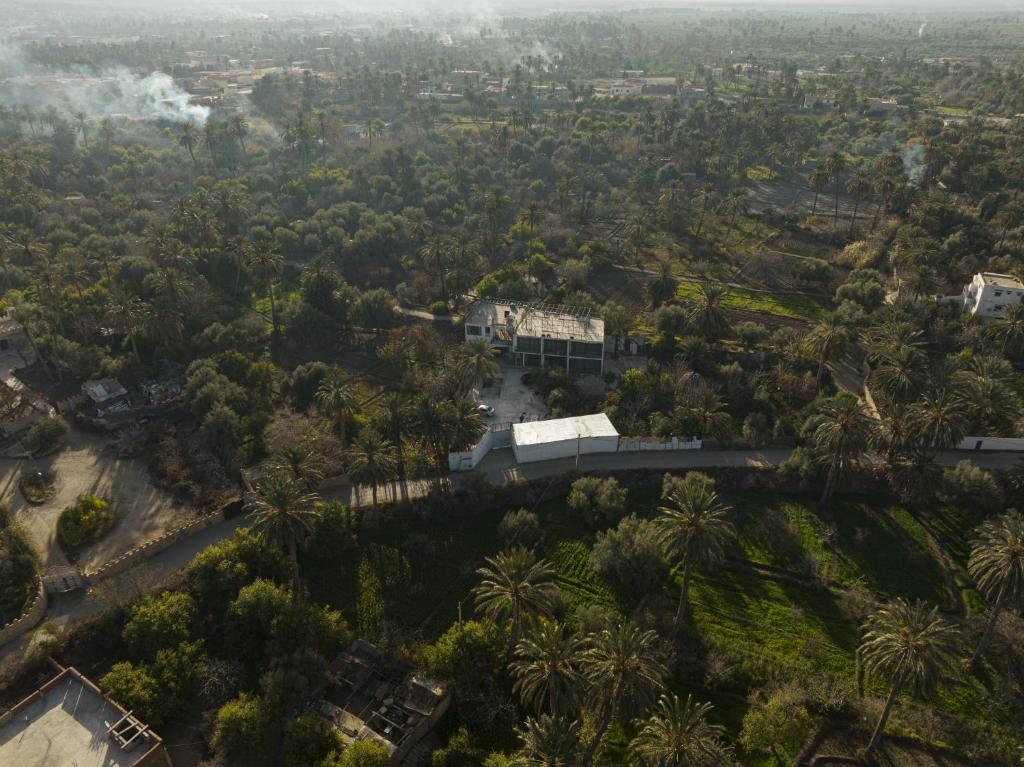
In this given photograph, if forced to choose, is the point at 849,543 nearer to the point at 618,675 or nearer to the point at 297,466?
the point at 618,675

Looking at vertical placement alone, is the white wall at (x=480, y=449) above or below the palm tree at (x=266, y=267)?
below

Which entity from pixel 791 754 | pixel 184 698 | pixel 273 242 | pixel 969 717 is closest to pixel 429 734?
pixel 184 698

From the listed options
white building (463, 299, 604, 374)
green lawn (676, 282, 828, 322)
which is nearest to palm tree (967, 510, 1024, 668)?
white building (463, 299, 604, 374)

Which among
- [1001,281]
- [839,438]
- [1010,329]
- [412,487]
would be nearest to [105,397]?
[412,487]

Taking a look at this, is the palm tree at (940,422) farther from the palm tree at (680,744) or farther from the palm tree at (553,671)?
the palm tree at (553,671)

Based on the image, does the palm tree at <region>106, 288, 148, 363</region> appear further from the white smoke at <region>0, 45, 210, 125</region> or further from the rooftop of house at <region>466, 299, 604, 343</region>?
the white smoke at <region>0, 45, 210, 125</region>

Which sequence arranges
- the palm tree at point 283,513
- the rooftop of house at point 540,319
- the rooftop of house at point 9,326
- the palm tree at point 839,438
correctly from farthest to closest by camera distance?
the rooftop of house at point 9,326
the rooftop of house at point 540,319
the palm tree at point 839,438
the palm tree at point 283,513

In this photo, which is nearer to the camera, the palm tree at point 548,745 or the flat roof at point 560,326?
the palm tree at point 548,745

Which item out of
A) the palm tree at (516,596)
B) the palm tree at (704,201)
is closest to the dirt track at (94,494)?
the palm tree at (516,596)
